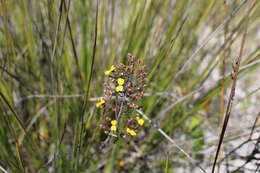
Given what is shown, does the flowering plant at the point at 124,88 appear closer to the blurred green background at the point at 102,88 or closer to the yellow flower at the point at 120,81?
the yellow flower at the point at 120,81

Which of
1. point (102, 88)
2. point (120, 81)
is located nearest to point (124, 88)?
point (120, 81)

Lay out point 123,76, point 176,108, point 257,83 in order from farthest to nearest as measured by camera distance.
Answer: point 257,83, point 176,108, point 123,76

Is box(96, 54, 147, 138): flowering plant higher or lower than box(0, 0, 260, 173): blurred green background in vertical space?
lower

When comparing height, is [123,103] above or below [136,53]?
below

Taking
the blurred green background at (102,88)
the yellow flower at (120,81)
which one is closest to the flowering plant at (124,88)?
the yellow flower at (120,81)

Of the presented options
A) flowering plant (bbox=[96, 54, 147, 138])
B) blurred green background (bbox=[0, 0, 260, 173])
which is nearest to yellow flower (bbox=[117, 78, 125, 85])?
flowering plant (bbox=[96, 54, 147, 138])

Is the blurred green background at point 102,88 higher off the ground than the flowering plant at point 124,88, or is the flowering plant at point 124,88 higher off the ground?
the blurred green background at point 102,88

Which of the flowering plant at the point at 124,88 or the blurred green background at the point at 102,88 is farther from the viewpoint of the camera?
the blurred green background at the point at 102,88

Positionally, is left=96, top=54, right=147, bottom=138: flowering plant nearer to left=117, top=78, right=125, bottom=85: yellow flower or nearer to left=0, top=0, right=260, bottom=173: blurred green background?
left=117, top=78, right=125, bottom=85: yellow flower

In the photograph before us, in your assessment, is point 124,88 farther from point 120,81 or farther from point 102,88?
point 102,88

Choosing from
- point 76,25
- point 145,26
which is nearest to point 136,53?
point 145,26

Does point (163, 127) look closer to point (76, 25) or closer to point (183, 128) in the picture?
point (183, 128)
